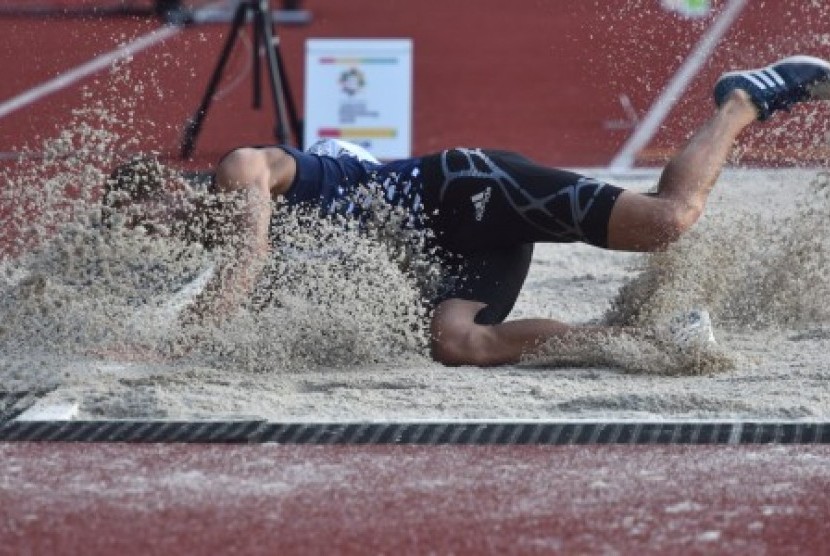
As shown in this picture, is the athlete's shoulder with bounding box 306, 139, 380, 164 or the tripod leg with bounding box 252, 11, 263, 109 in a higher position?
the athlete's shoulder with bounding box 306, 139, 380, 164

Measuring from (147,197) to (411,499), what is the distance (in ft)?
5.37

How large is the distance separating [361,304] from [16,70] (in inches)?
250

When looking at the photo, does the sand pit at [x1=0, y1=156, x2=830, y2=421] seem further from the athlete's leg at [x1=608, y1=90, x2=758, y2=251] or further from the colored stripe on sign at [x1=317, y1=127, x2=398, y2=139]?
the colored stripe on sign at [x1=317, y1=127, x2=398, y2=139]

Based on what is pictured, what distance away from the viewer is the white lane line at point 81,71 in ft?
30.5

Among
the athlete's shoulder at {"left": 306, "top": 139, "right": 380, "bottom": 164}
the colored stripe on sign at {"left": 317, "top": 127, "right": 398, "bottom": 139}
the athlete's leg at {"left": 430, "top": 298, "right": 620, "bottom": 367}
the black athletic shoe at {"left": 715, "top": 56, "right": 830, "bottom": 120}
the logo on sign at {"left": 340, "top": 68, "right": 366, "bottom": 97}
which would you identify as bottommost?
the colored stripe on sign at {"left": 317, "top": 127, "right": 398, "bottom": 139}

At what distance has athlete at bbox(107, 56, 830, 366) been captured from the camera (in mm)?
4336

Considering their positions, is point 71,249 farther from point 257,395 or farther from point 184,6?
point 184,6

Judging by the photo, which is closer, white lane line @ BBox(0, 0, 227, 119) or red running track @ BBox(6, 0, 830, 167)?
red running track @ BBox(6, 0, 830, 167)

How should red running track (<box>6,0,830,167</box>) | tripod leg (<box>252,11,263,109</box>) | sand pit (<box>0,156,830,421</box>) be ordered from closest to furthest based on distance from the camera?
1. sand pit (<box>0,156,830,421</box>)
2. tripod leg (<box>252,11,263,109</box>)
3. red running track (<box>6,0,830,167</box>)

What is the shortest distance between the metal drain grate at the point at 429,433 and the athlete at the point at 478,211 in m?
0.73

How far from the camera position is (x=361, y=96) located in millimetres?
8406

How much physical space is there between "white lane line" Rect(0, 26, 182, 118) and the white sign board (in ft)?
3.50

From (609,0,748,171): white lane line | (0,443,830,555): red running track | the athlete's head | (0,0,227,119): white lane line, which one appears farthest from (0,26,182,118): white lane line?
(0,443,830,555): red running track

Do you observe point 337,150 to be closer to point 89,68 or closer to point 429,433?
point 429,433
